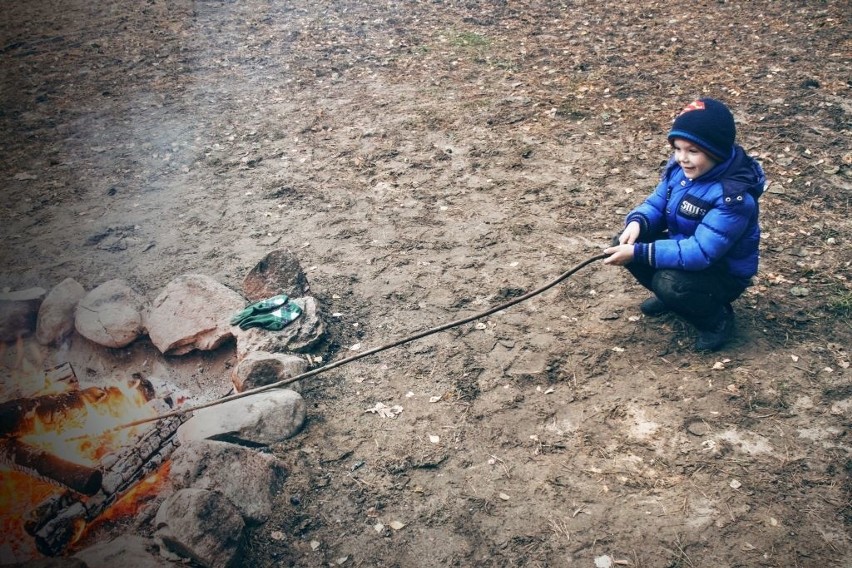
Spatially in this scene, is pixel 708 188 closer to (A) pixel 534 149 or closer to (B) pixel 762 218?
(B) pixel 762 218

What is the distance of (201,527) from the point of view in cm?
271

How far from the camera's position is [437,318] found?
13.9ft

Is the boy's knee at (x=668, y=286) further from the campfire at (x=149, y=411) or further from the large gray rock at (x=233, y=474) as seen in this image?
the large gray rock at (x=233, y=474)

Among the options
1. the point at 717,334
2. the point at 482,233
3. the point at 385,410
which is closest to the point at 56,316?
the point at 385,410

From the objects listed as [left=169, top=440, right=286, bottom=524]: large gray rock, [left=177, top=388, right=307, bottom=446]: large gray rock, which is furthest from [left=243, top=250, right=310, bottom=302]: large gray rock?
[left=169, top=440, right=286, bottom=524]: large gray rock

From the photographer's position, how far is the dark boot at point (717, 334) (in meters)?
3.68

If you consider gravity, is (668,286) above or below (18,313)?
above

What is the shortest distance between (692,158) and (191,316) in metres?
3.34

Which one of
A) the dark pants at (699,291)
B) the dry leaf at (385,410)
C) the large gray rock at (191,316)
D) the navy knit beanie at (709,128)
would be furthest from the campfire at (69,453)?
the navy knit beanie at (709,128)

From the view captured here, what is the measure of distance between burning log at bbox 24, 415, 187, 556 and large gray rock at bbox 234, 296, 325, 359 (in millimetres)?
602

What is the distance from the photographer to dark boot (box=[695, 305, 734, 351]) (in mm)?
3678

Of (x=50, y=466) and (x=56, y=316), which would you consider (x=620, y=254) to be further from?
(x=56, y=316)

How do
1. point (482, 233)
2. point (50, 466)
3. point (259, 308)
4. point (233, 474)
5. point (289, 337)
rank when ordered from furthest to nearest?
point (482, 233) < point (259, 308) < point (289, 337) < point (50, 466) < point (233, 474)

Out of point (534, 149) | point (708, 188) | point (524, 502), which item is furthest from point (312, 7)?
point (524, 502)
